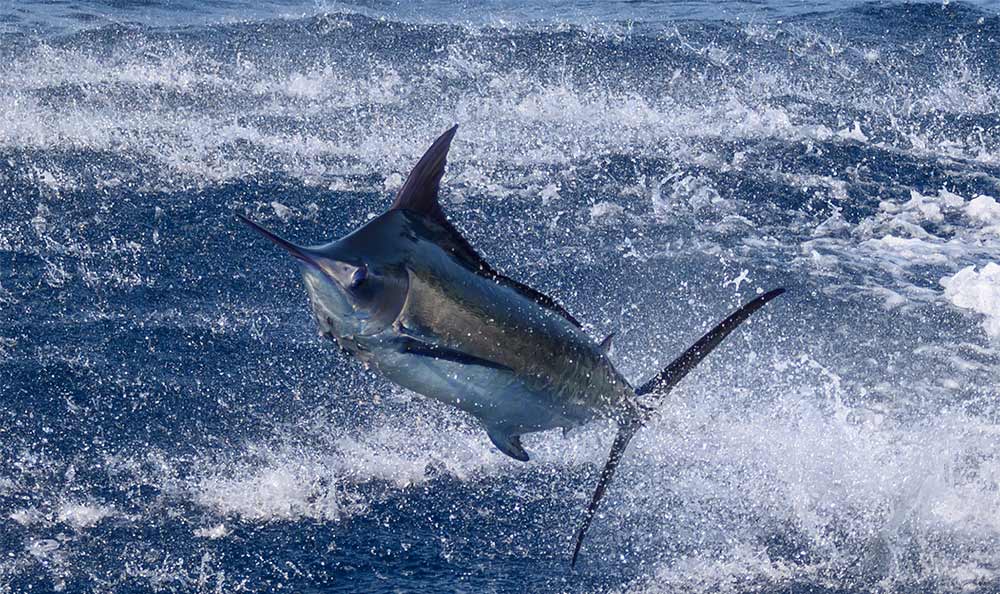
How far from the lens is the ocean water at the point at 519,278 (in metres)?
4.35

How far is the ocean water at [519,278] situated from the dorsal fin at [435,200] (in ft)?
4.80

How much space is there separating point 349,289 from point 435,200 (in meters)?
0.45

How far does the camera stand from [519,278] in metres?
7.10

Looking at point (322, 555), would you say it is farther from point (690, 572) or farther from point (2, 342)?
point (2, 342)

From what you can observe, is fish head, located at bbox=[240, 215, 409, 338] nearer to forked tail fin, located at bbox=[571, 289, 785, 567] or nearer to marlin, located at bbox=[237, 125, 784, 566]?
marlin, located at bbox=[237, 125, 784, 566]

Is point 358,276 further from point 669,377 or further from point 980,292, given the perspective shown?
point 980,292

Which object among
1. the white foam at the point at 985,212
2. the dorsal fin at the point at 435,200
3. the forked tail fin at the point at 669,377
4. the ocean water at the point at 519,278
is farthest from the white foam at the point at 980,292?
the dorsal fin at the point at 435,200

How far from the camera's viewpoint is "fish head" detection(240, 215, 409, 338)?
2713 mm

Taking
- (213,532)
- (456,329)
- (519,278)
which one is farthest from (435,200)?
(519,278)

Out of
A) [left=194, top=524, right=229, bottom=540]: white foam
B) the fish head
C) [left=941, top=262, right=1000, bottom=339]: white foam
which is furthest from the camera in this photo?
[left=941, top=262, right=1000, bottom=339]: white foam

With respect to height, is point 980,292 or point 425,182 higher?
point 425,182

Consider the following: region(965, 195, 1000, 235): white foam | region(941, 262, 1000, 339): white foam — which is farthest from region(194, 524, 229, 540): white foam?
region(965, 195, 1000, 235): white foam

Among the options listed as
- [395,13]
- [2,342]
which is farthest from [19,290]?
[395,13]

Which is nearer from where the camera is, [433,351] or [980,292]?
[433,351]
